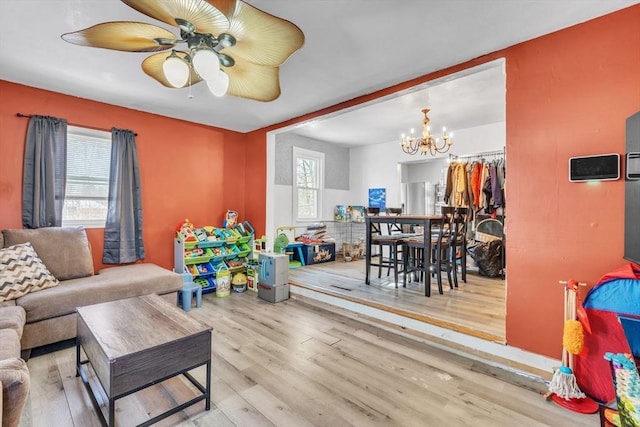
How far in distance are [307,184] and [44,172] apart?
12.9ft

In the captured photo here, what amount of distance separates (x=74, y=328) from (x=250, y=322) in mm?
1526

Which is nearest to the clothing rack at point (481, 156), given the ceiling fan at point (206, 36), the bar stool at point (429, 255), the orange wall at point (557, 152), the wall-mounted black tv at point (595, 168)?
the bar stool at point (429, 255)

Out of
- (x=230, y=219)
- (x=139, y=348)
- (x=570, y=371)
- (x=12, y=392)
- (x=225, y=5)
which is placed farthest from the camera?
(x=230, y=219)

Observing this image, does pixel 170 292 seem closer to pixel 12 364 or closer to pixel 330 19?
pixel 12 364

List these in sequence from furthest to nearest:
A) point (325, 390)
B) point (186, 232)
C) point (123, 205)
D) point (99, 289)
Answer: point (186, 232), point (123, 205), point (99, 289), point (325, 390)

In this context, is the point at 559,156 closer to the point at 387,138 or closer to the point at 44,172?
the point at 387,138

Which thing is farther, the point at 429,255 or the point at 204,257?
the point at 204,257

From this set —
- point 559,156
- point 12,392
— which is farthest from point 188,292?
point 559,156

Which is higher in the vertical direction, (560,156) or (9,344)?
(560,156)

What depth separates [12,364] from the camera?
1.16 m

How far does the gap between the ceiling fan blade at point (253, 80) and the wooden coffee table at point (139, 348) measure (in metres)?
1.70

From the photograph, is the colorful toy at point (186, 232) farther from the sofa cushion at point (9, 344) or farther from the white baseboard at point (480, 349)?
the white baseboard at point (480, 349)

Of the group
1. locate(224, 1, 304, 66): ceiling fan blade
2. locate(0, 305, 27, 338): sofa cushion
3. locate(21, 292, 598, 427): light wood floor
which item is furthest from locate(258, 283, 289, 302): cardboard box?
locate(224, 1, 304, 66): ceiling fan blade

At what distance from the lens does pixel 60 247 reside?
2.99m
